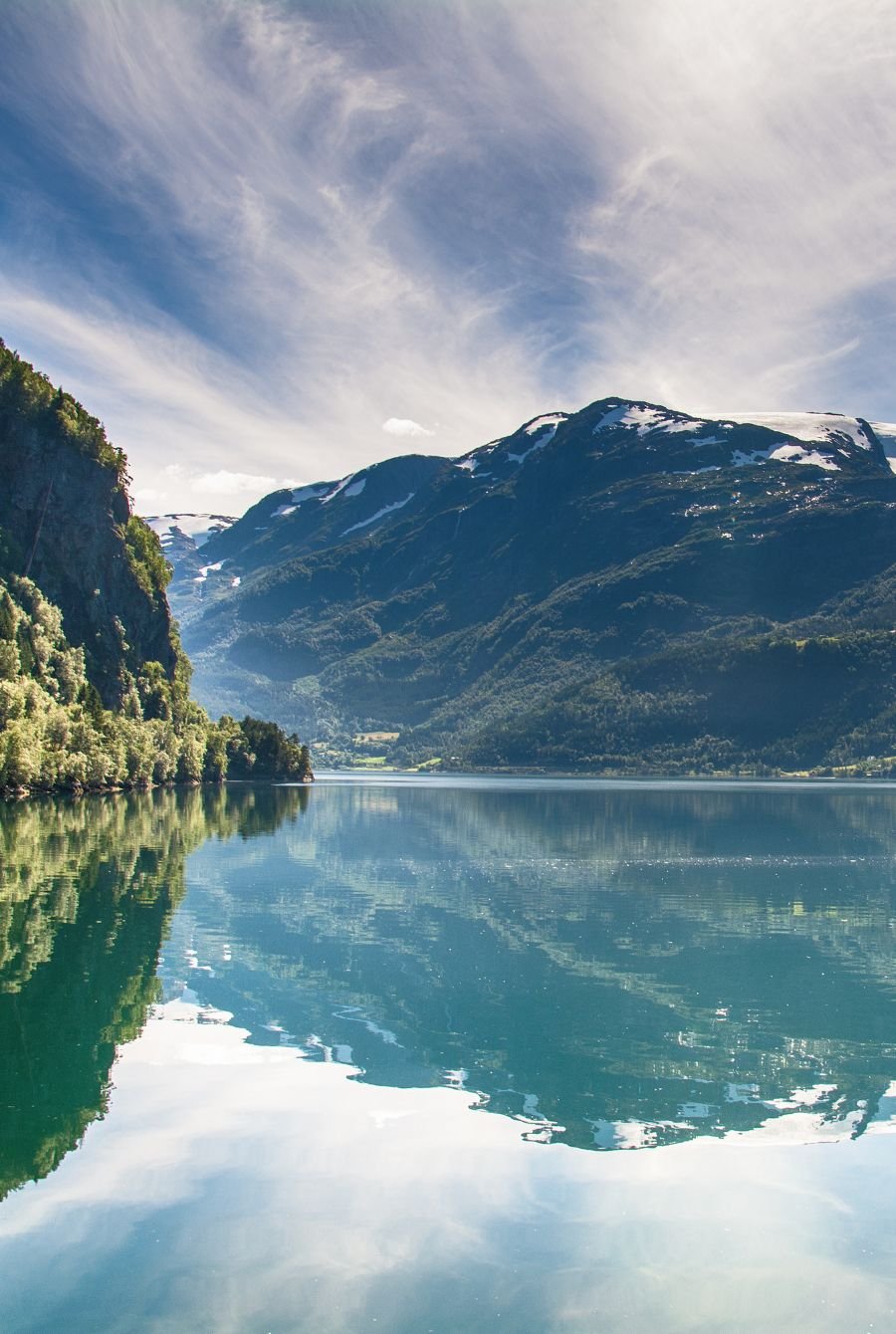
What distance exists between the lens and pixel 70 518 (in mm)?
166500

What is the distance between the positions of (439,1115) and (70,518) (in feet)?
526

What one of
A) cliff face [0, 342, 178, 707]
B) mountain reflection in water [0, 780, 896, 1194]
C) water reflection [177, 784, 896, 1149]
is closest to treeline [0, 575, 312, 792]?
cliff face [0, 342, 178, 707]

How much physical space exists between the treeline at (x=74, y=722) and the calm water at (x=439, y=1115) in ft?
200

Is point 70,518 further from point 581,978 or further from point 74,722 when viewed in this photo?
point 581,978

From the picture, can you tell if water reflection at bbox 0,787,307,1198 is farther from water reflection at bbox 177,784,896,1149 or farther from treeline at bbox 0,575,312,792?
treeline at bbox 0,575,312,792

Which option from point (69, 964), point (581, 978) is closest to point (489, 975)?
point (581, 978)

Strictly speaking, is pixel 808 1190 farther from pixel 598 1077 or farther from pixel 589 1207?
pixel 598 1077

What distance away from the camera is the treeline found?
4193 inches

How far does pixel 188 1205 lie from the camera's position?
16547 millimetres

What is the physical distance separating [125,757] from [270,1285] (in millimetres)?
134892

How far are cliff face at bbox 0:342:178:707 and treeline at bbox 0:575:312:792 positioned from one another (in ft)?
21.6

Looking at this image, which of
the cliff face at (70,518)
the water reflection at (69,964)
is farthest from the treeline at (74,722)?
the water reflection at (69,964)

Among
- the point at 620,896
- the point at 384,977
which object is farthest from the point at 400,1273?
the point at 620,896

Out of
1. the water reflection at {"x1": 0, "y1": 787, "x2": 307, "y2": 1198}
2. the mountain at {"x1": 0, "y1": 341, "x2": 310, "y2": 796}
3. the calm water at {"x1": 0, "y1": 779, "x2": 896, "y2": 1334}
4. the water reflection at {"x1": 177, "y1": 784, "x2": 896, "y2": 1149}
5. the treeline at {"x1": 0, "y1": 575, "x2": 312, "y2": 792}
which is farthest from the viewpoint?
the mountain at {"x1": 0, "y1": 341, "x2": 310, "y2": 796}
